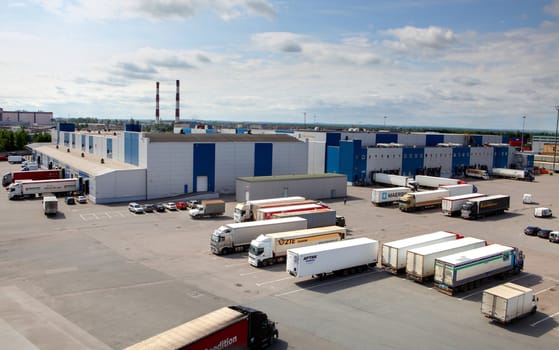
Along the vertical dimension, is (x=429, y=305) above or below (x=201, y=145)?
below

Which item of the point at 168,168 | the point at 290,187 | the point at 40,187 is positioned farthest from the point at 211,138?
the point at 40,187

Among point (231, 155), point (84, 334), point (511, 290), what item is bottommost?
point (84, 334)

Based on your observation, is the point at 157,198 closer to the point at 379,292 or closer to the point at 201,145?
the point at 201,145

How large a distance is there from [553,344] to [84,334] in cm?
2020

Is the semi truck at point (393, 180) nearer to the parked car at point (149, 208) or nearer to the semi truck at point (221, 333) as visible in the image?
the parked car at point (149, 208)

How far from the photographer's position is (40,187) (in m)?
54.1

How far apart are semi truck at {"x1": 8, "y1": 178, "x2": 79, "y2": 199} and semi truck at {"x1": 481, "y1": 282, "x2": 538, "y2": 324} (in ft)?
160

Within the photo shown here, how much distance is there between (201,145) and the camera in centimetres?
5762

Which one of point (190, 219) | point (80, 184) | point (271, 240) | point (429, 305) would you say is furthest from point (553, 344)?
point (80, 184)

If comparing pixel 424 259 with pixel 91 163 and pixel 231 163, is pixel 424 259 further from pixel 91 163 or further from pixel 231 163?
pixel 91 163

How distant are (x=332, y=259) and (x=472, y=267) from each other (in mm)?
7968

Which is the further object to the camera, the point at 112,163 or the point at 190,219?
the point at 112,163

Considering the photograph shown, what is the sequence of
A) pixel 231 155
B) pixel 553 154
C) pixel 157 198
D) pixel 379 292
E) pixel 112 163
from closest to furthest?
pixel 379 292
pixel 157 198
pixel 231 155
pixel 112 163
pixel 553 154

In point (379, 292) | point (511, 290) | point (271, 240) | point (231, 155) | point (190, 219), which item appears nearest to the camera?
point (511, 290)
